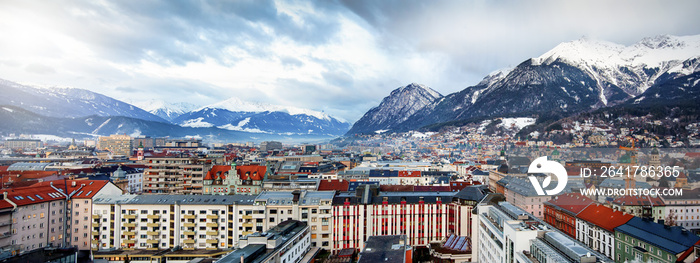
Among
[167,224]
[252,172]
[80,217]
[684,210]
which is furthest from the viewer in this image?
[252,172]

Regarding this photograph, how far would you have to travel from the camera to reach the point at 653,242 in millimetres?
29312

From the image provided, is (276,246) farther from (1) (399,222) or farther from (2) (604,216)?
(2) (604,216)

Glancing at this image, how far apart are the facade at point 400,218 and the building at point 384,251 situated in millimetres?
7169

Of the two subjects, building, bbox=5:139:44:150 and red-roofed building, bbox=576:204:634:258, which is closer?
red-roofed building, bbox=576:204:634:258

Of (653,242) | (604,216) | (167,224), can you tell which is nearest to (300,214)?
(167,224)

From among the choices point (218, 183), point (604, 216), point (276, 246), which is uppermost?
point (218, 183)

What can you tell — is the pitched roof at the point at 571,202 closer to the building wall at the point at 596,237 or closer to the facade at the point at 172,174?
the building wall at the point at 596,237

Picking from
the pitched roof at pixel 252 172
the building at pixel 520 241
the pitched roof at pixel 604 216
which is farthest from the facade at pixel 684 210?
the pitched roof at pixel 252 172

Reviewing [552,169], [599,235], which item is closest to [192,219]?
[599,235]

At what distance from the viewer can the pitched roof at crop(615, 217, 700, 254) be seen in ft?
89.9

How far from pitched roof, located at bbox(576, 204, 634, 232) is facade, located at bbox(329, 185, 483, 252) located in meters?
10.7

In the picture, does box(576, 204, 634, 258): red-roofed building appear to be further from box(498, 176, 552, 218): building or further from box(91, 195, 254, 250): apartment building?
box(91, 195, 254, 250): apartment building

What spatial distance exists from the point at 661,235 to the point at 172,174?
65094 millimetres

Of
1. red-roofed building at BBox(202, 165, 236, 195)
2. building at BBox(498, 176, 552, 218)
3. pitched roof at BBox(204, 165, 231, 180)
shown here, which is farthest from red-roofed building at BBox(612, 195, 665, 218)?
pitched roof at BBox(204, 165, 231, 180)
